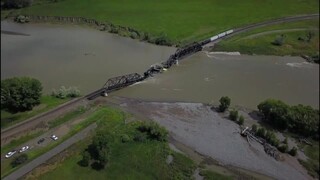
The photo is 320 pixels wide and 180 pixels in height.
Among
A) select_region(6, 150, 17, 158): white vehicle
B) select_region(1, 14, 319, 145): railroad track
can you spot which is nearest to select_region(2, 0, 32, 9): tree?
select_region(1, 14, 319, 145): railroad track

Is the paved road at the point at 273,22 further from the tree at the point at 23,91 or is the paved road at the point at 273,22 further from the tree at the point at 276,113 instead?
the tree at the point at 23,91

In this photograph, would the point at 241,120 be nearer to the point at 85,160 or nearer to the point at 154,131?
the point at 154,131

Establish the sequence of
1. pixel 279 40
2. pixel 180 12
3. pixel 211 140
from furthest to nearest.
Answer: pixel 180 12
pixel 279 40
pixel 211 140

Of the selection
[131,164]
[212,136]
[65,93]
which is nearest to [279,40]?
[212,136]

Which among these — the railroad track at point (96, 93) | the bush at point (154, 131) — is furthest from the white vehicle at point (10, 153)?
the bush at point (154, 131)

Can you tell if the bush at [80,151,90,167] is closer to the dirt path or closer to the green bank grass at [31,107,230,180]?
the green bank grass at [31,107,230,180]

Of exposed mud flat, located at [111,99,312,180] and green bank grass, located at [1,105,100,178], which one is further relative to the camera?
exposed mud flat, located at [111,99,312,180]
